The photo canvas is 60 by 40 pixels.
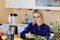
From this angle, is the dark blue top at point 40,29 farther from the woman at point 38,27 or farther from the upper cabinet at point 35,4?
the upper cabinet at point 35,4

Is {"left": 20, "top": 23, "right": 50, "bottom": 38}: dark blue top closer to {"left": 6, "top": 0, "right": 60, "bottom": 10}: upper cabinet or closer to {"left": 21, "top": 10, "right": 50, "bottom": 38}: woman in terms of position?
{"left": 21, "top": 10, "right": 50, "bottom": 38}: woman

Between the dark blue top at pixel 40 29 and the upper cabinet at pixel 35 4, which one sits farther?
the upper cabinet at pixel 35 4

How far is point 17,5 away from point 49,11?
2.54 ft

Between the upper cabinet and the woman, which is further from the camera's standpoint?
the upper cabinet

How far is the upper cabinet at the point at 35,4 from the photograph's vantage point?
3336 mm

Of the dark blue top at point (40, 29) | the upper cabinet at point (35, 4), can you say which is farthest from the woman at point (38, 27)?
the upper cabinet at point (35, 4)

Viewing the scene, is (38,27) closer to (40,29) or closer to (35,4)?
(40,29)

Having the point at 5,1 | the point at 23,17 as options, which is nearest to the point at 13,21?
the point at 23,17

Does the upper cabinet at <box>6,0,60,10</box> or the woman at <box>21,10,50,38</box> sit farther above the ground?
the upper cabinet at <box>6,0,60,10</box>

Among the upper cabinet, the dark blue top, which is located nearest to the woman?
the dark blue top

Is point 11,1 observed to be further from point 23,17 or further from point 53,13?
point 53,13

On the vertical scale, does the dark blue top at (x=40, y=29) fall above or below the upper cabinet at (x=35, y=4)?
below

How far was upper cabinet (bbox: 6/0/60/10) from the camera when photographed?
3336 mm

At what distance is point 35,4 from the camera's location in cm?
348
